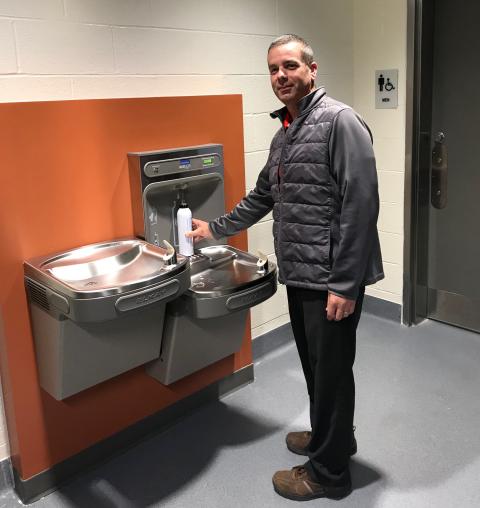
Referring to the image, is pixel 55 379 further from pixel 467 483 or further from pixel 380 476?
pixel 467 483

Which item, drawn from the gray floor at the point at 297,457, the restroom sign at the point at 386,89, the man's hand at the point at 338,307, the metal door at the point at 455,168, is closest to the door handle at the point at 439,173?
the metal door at the point at 455,168

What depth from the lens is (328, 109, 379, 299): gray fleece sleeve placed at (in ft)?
5.78

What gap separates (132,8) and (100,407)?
1637 millimetres

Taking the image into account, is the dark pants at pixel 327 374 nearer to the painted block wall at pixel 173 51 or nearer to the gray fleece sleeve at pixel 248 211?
the gray fleece sleeve at pixel 248 211

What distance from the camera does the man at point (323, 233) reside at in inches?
70.2

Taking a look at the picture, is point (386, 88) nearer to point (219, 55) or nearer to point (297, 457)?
point (219, 55)

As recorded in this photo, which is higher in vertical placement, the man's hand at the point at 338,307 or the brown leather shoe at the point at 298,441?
the man's hand at the point at 338,307

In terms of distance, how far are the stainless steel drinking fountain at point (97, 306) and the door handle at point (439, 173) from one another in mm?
1977

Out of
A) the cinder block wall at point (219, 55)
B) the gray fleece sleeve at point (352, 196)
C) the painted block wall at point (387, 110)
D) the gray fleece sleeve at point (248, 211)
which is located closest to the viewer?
the gray fleece sleeve at point (352, 196)

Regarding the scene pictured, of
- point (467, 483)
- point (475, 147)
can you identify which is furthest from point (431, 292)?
point (467, 483)

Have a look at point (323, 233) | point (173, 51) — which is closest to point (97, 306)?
point (323, 233)

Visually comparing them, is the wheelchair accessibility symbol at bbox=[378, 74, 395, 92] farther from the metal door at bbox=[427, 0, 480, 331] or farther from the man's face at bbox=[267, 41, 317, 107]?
the man's face at bbox=[267, 41, 317, 107]

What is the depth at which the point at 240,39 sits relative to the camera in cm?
275

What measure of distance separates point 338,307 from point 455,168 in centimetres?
189
